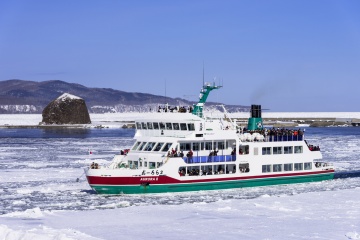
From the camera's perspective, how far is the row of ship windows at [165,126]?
134 ft

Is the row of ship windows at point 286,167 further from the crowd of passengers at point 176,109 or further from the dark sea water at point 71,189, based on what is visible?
the crowd of passengers at point 176,109

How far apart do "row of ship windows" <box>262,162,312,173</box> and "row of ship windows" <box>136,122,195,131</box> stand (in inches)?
268

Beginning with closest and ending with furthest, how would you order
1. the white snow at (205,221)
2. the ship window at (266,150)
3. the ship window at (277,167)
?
the white snow at (205,221) → the ship window at (266,150) → the ship window at (277,167)

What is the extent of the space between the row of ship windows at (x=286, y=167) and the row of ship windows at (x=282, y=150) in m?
0.95

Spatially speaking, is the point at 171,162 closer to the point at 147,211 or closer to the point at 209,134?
the point at 209,134

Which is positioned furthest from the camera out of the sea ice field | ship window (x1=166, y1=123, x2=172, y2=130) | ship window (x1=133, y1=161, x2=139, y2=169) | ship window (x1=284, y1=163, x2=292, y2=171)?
ship window (x1=284, y1=163, x2=292, y2=171)

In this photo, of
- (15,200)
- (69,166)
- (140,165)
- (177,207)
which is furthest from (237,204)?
(69,166)

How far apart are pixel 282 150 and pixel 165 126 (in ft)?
30.9

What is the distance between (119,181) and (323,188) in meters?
14.5

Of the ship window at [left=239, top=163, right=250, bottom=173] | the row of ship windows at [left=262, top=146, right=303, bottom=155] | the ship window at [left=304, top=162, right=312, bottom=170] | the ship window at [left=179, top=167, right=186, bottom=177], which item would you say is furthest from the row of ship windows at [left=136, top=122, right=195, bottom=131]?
the ship window at [left=304, top=162, right=312, bottom=170]

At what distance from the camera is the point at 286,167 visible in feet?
149

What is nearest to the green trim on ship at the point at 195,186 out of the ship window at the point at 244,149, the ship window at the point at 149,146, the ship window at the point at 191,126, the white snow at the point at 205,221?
the ship window at the point at 244,149

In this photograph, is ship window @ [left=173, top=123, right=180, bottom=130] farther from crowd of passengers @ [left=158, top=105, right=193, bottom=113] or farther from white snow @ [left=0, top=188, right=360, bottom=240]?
white snow @ [left=0, top=188, right=360, bottom=240]

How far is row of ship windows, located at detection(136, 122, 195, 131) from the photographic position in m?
41.0
